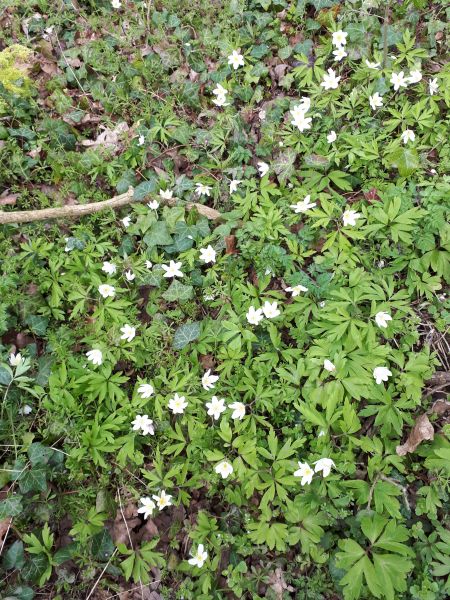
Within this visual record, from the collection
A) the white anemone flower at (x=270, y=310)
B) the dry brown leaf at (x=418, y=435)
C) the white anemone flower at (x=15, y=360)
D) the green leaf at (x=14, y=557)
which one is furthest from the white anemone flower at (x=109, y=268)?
the dry brown leaf at (x=418, y=435)

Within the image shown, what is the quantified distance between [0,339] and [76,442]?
1076 millimetres

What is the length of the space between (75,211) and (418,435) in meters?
3.04

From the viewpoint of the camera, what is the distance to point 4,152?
163 inches

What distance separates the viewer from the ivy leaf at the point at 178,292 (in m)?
3.30

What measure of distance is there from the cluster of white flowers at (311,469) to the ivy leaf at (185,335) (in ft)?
3.67

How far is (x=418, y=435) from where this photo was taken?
102 inches

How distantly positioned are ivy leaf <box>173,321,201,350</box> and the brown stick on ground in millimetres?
955

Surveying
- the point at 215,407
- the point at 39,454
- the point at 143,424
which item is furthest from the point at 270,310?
the point at 39,454

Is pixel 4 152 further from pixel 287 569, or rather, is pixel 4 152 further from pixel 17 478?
pixel 287 569

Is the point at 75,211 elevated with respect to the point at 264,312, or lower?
elevated

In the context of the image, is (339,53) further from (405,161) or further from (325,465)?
(325,465)

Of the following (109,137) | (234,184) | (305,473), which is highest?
(109,137)

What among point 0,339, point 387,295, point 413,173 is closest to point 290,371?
point 387,295

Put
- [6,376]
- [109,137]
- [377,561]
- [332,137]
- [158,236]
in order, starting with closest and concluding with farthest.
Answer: [377,561] < [6,376] < [332,137] < [158,236] < [109,137]
